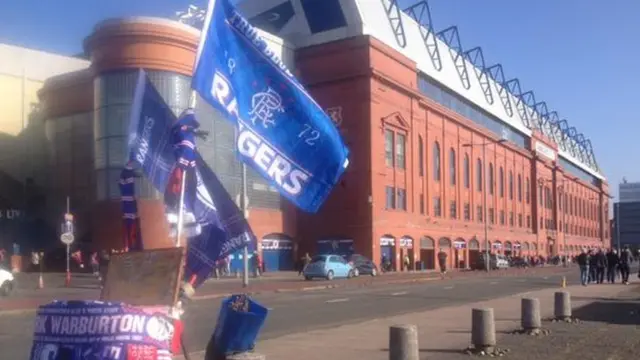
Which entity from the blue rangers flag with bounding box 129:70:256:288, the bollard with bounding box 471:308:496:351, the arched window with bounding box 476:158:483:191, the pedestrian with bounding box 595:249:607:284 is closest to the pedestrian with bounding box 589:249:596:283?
the pedestrian with bounding box 595:249:607:284

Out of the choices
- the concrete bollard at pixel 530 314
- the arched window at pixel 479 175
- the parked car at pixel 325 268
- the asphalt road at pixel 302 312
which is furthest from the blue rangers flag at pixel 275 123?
the arched window at pixel 479 175

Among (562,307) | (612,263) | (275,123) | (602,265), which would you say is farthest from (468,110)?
(275,123)

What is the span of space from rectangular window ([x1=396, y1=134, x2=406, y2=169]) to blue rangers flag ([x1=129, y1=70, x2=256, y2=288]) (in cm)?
5479

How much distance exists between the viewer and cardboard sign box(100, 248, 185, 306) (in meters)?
5.48

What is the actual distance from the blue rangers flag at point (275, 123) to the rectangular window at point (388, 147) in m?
52.8

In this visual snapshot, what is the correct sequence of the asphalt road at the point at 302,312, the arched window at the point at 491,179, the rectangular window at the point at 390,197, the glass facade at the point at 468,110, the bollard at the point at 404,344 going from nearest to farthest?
the bollard at the point at 404,344, the asphalt road at the point at 302,312, the rectangular window at the point at 390,197, the glass facade at the point at 468,110, the arched window at the point at 491,179

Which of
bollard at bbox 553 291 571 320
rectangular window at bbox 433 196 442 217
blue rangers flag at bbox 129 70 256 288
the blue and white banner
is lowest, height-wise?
bollard at bbox 553 291 571 320

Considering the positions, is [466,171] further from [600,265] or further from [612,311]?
[612,311]

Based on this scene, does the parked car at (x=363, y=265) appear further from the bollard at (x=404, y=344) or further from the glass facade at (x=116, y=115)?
the bollard at (x=404, y=344)

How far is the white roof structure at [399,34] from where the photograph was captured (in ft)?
197

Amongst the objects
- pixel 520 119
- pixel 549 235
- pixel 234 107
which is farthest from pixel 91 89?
pixel 549 235

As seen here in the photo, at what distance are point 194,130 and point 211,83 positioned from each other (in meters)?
0.43

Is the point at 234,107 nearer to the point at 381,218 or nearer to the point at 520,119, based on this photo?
the point at 381,218

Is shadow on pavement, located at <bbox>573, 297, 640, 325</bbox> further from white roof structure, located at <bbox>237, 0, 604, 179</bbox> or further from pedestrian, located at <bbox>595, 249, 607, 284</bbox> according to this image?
white roof structure, located at <bbox>237, 0, 604, 179</bbox>
